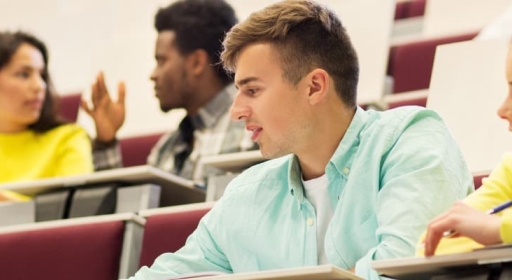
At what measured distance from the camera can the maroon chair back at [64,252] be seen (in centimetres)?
113

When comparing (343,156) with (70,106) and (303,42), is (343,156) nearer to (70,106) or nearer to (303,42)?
(303,42)

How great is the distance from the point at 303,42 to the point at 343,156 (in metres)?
0.13

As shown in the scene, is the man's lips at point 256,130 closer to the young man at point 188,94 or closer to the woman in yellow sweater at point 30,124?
the young man at point 188,94

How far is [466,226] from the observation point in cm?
66

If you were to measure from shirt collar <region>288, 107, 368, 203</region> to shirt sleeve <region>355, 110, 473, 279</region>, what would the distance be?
0.04m

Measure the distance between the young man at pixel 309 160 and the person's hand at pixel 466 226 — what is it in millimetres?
146

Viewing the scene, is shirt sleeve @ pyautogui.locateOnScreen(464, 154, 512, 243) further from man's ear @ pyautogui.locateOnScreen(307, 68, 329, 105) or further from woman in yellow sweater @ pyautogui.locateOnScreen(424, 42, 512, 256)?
man's ear @ pyautogui.locateOnScreen(307, 68, 329, 105)

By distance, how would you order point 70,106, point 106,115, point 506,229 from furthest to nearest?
1. point 70,106
2. point 106,115
3. point 506,229

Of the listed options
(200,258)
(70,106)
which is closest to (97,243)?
(200,258)

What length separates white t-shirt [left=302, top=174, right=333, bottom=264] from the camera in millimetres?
894

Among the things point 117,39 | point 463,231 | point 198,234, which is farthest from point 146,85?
point 463,231

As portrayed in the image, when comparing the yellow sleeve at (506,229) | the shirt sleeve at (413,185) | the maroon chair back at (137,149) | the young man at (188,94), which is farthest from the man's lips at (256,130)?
the maroon chair back at (137,149)

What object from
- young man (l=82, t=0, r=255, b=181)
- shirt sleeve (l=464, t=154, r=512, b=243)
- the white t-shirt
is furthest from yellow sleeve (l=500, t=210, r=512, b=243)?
young man (l=82, t=0, r=255, b=181)

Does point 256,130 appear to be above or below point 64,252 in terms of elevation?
above
